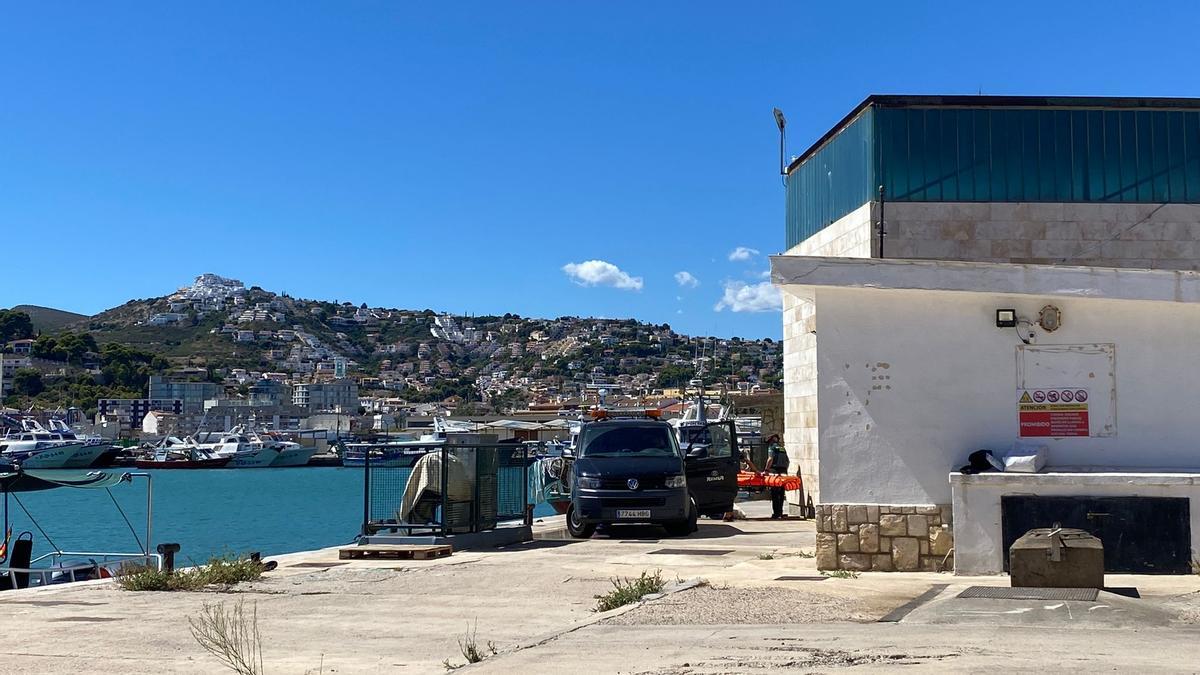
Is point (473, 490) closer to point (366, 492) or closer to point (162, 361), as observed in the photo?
point (366, 492)

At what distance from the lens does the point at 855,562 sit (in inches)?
519

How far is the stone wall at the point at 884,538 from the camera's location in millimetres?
13039

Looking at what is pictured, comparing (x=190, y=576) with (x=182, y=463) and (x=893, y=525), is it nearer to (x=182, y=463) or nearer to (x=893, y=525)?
(x=893, y=525)

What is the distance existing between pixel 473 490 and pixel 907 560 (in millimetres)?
7096

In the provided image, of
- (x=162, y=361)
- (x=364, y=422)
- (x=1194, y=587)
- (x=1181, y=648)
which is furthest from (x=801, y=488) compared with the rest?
(x=162, y=361)

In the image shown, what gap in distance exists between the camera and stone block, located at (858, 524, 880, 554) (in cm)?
1319

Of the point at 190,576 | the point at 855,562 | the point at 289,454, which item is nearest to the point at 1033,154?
the point at 855,562

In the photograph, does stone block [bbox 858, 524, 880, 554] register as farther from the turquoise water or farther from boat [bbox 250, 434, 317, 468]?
boat [bbox 250, 434, 317, 468]

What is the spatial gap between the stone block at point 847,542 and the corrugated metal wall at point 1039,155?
313 inches

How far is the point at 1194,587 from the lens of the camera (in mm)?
11062

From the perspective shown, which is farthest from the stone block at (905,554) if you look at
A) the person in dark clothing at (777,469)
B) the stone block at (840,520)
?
the person in dark clothing at (777,469)

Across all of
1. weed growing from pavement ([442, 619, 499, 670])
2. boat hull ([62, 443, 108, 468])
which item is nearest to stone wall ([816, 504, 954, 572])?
weed growing from pavement ([442, 619, 499, 670])

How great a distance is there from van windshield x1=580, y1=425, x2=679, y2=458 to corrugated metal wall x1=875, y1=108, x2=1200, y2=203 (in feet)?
17.6

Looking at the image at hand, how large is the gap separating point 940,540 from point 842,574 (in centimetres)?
119
